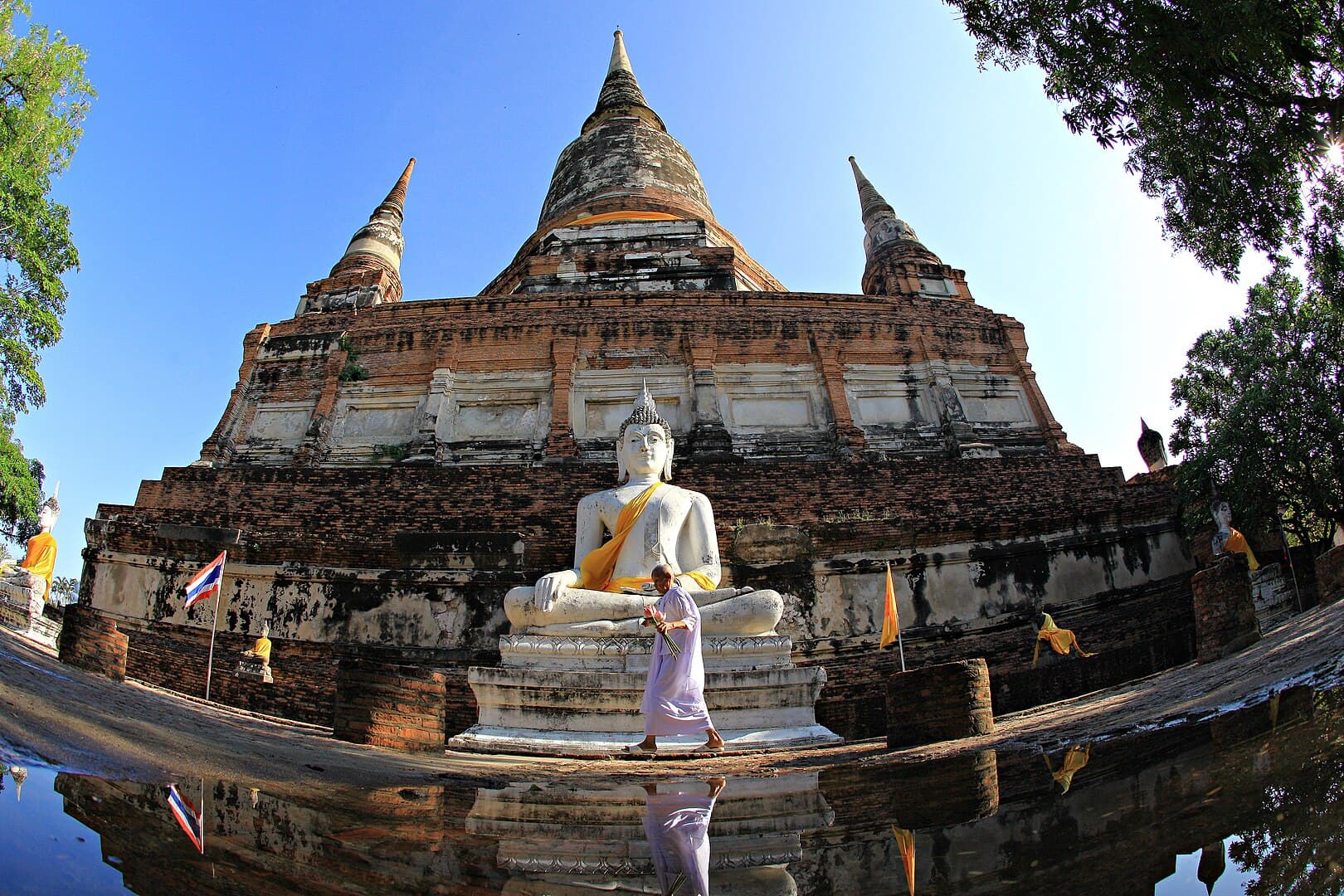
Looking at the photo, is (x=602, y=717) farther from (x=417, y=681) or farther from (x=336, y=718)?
(x=336, y=718)

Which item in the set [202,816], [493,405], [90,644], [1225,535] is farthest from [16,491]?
[1225,535]

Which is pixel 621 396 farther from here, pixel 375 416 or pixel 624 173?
pixel 624 173

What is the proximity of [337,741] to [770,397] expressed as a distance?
9.42 meters

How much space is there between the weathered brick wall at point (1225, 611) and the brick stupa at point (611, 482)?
1.02 m

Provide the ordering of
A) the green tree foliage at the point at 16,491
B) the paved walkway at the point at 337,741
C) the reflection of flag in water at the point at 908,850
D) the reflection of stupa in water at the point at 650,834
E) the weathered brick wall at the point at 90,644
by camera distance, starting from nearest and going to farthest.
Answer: the reflection of flag in water at the point at 908,850 → the reflection of stupa in water at the point at 650,834 → the paved walkway at the point at 337,741 → the weathered brick wall at the point at 90,644 → the green tree foliage at the point at 16,491

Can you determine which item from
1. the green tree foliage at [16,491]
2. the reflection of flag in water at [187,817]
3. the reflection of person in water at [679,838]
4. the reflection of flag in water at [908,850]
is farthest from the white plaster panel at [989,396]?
the green tree foliage at [16,491]

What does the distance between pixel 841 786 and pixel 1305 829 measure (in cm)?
183

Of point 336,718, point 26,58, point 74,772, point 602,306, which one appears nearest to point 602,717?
point 336,718

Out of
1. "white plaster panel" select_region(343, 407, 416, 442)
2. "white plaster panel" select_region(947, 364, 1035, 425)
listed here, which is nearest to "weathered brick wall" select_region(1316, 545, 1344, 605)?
"white plaster panel" select_region(947, 364, 1035, 425)

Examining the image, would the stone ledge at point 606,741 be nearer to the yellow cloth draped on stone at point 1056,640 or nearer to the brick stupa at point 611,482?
the brick stupa at point 611,482

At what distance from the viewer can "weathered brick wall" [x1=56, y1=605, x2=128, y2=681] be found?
264 inches

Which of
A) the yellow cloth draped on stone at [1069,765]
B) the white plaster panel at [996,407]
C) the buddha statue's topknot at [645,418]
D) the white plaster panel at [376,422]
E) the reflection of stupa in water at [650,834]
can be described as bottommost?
the reflection of stupa in water at [650,834]

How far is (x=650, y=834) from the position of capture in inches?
97.3

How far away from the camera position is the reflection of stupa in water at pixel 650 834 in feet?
6.61
